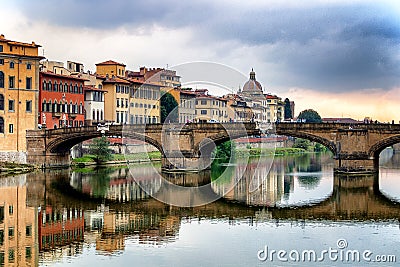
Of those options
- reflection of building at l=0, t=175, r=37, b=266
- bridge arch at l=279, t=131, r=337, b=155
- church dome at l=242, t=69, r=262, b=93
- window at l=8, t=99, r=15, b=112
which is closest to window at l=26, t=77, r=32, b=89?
window at l=8, t=99, r=15, b=112

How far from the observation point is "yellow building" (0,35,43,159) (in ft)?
224

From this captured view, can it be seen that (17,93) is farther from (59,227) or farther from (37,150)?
(59,227)

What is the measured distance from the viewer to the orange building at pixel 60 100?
77.6 m

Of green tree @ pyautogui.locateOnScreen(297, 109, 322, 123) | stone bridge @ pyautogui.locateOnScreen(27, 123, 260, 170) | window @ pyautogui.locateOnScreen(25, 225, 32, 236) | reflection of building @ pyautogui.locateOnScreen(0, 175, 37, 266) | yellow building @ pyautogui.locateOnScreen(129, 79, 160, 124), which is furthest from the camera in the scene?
green tree @ pyautogui.locateOnScreen(297, 109, 322, 123)

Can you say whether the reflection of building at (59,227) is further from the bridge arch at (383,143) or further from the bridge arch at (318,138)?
the bridge arch at (383,143)

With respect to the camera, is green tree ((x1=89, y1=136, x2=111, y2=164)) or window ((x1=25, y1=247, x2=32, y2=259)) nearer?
window ((x1=25, y1=247, x2=32, y2=259))

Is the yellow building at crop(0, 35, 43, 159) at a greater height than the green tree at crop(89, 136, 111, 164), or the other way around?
the yellow building at crop(0, 35, 43, 159)

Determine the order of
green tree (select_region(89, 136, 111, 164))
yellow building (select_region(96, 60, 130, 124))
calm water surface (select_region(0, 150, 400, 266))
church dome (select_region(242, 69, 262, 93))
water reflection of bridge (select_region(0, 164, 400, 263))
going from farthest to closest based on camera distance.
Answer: church dome (select_region(242, 69, 262, 93)) → yellow building (select_region(96, 60, 130, 124)) → green tree (select_region(89, 136, 111, 164)) → water reflection of bridge (select_region(0, 164, 400, 263)) → calm water surface (select_region(0, 150, 400, 266))

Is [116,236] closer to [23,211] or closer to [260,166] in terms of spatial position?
[23,211]

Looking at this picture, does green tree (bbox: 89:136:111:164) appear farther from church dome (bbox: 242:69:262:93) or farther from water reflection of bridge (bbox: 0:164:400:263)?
church dome (bbox: 242:69:262:93)

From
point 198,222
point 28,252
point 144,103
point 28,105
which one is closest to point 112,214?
point 198,222

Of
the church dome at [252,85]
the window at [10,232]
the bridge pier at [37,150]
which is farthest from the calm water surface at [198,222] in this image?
the church dome at [252,85]

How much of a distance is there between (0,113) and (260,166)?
29.8 metres

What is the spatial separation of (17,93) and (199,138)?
17.7 metres
